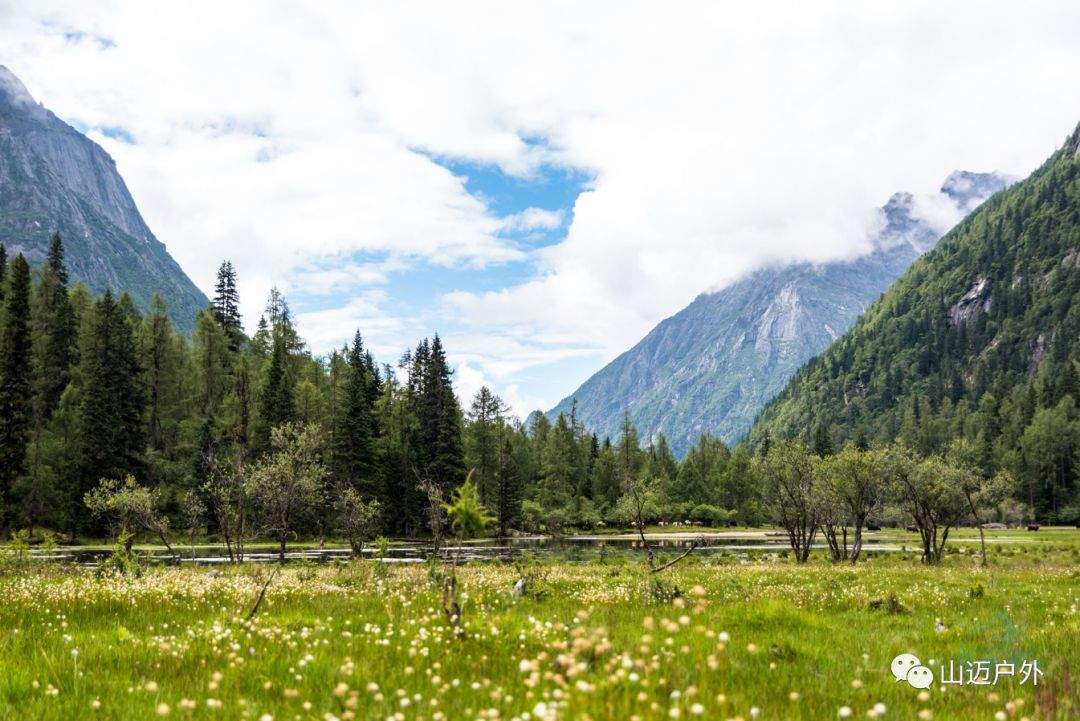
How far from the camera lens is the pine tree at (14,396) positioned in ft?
227

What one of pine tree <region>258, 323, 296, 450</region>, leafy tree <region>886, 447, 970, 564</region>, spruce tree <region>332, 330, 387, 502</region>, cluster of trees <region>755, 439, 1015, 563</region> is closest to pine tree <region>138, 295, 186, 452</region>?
pine tree <region>258, 323, 296, 450</region>

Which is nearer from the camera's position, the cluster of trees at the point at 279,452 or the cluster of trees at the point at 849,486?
the cluster of trees at the point at 849,486

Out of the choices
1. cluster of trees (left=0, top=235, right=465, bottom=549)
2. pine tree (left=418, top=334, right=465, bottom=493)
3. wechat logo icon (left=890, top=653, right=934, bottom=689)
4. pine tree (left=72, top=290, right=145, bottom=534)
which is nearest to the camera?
wechat logo icon (left=890, top=653, right=934, bottom=689)

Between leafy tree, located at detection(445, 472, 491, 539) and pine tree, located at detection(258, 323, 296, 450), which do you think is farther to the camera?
pine tree, located at detection(258, 323, 296, 450)

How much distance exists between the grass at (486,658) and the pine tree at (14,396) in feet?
238

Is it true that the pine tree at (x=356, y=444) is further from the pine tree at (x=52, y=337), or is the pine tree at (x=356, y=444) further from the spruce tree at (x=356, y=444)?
the pine tree at (x=52, y=337)

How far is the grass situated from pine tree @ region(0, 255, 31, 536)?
238 feet

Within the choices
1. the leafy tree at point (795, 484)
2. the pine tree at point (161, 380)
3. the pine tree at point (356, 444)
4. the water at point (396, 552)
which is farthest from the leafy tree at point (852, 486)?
the pine tree at point (161, 380)

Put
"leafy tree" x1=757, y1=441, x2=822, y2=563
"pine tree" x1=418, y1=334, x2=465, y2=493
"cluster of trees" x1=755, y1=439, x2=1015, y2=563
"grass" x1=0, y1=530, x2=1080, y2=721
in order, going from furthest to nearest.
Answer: "pine tree" x1=418, y1=334, x2=465, y2=493 → "cluster of trees" x1=755, y1=439, x2=1015, y2=563 → "leafy tree" x1=757, y1=441, x2=822, y2=563 → "grass" x1=0, y1=530, x2=1080, y2=721

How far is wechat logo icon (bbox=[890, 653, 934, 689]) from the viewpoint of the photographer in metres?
5.76

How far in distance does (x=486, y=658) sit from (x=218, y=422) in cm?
9701

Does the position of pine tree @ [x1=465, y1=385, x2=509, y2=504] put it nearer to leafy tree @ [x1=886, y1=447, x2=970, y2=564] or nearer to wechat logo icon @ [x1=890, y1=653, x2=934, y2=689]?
leafy tree @ [x1=886, y1=447, x2=970, y2=564]

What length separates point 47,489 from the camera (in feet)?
239

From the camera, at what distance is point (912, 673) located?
605cm
